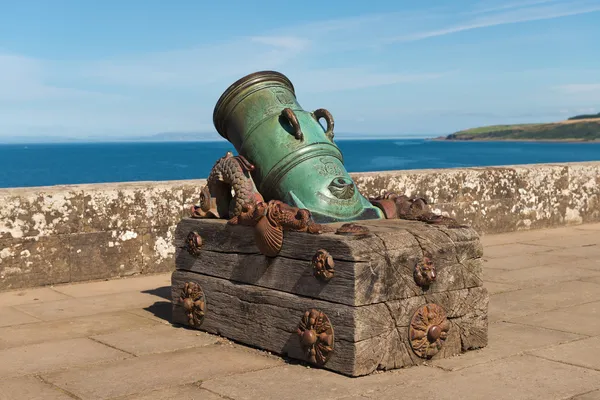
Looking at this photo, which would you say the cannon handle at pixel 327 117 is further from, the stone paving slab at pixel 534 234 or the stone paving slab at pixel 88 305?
the stone paving slab at pixel 534 234

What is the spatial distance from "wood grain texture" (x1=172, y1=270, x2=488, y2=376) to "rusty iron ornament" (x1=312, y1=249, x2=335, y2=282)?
0.14 m

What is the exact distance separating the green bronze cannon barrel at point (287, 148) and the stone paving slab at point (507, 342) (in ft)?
3.25

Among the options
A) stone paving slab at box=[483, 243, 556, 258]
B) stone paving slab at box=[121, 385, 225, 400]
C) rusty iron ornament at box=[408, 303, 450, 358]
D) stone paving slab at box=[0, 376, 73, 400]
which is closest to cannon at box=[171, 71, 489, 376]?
rusty iron ornament at box=[408, 303, 450, 358]

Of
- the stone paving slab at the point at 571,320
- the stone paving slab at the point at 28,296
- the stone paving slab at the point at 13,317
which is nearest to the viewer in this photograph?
the stone paving slab at the point at 571,320

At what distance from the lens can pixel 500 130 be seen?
579 ft

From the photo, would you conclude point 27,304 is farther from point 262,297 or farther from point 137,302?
point 262,297

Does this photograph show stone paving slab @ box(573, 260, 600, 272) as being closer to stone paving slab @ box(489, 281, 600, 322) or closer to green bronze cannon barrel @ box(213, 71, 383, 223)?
stone paving slab @ box(489, 281, 600, 322)

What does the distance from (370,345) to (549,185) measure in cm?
663

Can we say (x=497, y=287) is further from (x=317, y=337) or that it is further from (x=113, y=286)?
(x=113, y=286)

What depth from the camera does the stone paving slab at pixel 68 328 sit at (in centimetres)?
490

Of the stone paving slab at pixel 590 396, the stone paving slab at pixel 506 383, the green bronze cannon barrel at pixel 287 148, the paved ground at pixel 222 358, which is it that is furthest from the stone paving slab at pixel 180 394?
the stone paving slab at pixel 590 396

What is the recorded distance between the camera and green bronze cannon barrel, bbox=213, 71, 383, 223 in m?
4.81

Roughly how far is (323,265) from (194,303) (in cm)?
125

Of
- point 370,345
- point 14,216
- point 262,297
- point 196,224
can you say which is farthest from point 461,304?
point 14,216
